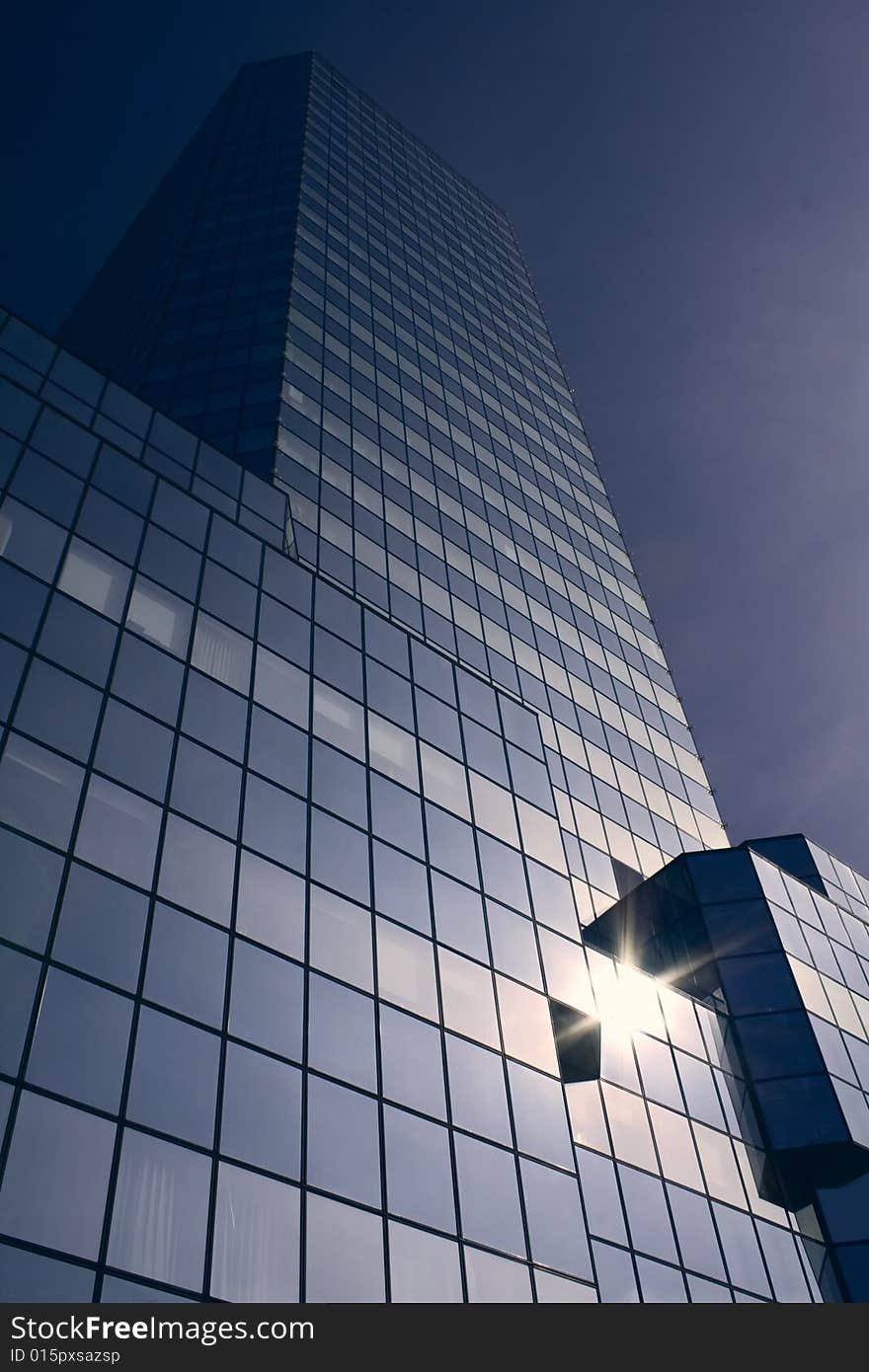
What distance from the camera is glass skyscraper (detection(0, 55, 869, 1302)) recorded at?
1453 centimetres

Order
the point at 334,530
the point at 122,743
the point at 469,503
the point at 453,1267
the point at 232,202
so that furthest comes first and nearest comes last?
1. the point at 232,202
2. the point at 469,503
3. the point at 334,530
4. the point at 122,743
5. the point at 453,1267

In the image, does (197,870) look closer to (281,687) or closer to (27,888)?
(27,888)

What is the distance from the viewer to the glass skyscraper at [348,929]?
14.5m

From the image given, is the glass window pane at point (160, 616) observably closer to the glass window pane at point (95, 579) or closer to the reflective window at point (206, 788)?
the glass window pane at point (95, 579)

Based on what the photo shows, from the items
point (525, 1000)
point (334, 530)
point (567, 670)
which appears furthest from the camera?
point (567, 670)

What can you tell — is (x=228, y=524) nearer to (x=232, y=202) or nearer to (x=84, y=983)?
(x=84, y=983)

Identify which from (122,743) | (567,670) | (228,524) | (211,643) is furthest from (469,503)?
(122,743)

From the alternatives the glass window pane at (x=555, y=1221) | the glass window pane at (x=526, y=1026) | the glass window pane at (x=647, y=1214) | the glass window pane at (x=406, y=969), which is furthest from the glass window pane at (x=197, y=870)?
the glass window pane at (x=647, y=1214)

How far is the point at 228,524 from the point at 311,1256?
1668cm

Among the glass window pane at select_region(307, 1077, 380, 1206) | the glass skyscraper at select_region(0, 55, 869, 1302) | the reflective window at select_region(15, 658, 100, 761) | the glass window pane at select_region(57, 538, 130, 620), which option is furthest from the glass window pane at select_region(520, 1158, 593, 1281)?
the glass window pane at select_region(57, 538, 130, 620)

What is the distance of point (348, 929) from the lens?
19.7 metres
